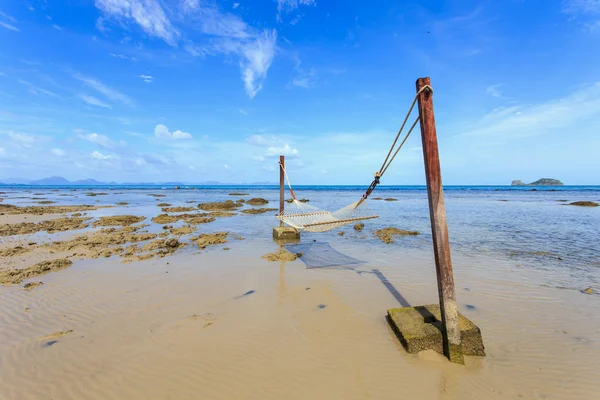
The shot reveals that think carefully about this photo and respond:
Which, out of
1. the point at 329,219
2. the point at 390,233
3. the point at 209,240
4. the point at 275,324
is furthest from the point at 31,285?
the point at 390,233

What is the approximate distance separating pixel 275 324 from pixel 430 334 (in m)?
2.35

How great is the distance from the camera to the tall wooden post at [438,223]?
3.56m

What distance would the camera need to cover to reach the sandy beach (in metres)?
3.17

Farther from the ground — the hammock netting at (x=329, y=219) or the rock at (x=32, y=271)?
the hammock netting at (x=329, y=219)

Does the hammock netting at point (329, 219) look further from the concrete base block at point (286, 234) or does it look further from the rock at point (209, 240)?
the rock at point (209, 240)

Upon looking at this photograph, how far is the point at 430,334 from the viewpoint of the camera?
3674 mm

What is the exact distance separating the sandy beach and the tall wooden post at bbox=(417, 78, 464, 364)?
0.48 metres

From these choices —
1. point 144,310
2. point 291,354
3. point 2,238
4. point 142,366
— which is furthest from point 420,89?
point 2,238

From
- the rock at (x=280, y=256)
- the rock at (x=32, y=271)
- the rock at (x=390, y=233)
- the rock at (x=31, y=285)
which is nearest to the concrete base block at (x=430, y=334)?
the rock at (x=280, y=256)

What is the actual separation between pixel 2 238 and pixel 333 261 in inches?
505

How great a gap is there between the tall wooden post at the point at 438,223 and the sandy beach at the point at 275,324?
482 millimetres

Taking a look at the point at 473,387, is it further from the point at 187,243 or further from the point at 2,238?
the point at 2,238

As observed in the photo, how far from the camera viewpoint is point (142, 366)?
345 cm

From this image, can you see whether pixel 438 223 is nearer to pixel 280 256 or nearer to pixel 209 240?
pixel 280 256
